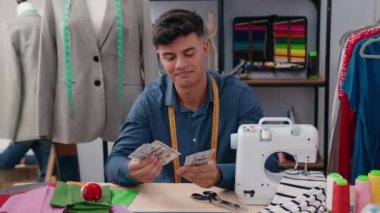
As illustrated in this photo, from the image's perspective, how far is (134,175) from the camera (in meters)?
1.58

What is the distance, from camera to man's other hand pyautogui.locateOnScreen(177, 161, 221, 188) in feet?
5.03

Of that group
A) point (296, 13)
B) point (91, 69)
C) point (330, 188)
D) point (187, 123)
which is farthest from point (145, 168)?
point (296, 13)

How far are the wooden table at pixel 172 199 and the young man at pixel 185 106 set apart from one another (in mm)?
158

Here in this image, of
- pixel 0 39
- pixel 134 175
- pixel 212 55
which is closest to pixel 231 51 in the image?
pixel 212 55

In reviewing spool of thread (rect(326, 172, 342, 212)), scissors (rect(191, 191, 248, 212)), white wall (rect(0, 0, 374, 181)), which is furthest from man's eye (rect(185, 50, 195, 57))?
white wall (rect(0, 0, 374, 181))

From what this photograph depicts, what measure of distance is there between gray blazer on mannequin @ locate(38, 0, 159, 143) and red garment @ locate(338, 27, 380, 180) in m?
0.97

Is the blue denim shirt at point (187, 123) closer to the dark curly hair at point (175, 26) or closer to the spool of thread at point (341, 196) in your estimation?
the dark curly hair at point (175, 26)

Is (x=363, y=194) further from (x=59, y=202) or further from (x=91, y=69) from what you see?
(x=91, y=69)

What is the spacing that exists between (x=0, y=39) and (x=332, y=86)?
2.12 meters

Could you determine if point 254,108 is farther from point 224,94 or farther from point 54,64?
point 54,64

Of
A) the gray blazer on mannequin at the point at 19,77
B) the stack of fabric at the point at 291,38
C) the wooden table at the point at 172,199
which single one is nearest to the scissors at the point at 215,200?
the wooden table at the point at 172,199

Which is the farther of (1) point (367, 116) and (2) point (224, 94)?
(1) point (367, 116)

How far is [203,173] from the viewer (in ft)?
5.08

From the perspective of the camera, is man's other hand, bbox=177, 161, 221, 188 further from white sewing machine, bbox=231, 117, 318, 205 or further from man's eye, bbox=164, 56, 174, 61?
man's eye, bbox=164, 56, 174, 61
